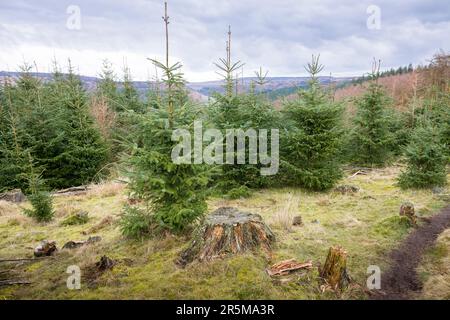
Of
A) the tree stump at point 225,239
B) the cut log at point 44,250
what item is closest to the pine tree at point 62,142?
the cut log at point 44,250

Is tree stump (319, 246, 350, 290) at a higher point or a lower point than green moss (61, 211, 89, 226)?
higher

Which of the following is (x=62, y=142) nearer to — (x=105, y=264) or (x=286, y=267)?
(x=105, y=264)

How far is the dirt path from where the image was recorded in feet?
16.9

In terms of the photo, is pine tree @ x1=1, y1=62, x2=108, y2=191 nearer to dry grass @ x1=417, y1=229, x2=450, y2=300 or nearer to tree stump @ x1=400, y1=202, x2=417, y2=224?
tree stump @ x1=400, y1=202, x2=417, y2=224

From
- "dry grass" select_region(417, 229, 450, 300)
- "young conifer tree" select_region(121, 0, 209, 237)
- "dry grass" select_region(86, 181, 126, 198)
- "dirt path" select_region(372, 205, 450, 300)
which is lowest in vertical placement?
"dry grass" select_region(86, 181, 126, 198)

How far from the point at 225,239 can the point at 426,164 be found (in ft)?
30.4

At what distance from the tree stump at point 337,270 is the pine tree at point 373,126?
11404 mm

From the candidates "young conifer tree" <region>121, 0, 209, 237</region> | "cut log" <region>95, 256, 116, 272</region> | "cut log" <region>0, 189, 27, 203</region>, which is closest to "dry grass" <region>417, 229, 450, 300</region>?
"young conifer tree" <region>121, 0, 209, 237</region>

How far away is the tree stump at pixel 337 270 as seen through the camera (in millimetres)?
5082

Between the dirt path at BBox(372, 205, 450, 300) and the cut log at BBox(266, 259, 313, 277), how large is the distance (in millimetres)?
1156

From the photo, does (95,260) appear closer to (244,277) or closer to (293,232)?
(244,277)

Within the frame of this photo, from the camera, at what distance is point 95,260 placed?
241 inches
